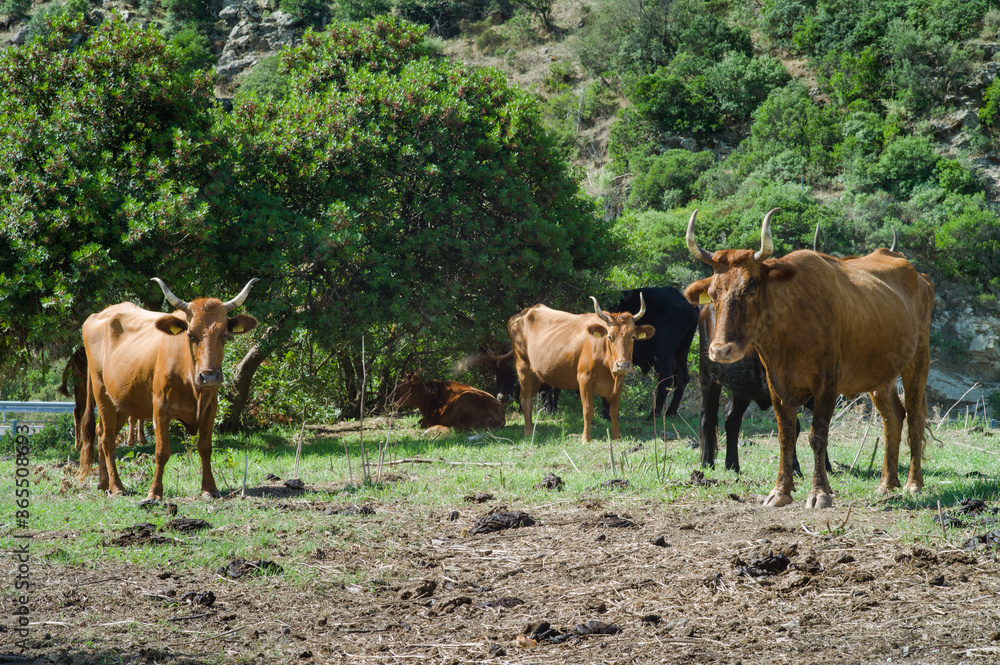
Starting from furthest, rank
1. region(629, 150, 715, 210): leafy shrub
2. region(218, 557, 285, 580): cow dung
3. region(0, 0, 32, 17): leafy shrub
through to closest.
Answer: region(0, 0, 32, 17): leafy shrub
region(629, 150, 715, 210): leafy shrub
region(218, 557, 285, 580): cow dung

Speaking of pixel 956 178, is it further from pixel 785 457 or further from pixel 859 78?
pixel 785 457

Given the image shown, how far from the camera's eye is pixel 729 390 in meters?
8.70

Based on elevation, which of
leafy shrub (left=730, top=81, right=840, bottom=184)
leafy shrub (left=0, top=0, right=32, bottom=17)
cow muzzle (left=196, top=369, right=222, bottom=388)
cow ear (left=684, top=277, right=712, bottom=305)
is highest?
leafy shrub (left=0, top=0, right=32, bottom=17)

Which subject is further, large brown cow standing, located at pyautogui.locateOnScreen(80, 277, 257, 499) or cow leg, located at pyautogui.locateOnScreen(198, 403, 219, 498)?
cow leg, located at pyautogui.locateOnScreen(198, 403, 219, 498)

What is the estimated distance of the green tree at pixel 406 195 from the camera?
12.9 metres

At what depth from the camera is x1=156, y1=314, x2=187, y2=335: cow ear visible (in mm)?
7941

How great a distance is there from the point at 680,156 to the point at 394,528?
33.6 metres

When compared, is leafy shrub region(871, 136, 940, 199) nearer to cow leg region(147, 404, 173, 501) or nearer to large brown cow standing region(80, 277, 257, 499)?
large brown cow standing region(80, 277, 257, 499)

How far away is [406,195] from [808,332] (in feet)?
30.6

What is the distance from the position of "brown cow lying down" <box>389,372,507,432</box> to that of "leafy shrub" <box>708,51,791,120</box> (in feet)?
104

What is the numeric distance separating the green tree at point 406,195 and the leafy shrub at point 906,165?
2143cm

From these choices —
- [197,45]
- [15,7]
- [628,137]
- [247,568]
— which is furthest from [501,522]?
[15,7]

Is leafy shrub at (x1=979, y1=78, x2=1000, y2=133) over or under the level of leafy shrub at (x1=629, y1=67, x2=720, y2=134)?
under

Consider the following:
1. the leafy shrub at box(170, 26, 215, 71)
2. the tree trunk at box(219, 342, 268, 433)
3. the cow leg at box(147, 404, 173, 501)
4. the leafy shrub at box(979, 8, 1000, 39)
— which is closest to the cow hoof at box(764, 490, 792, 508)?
the cow leg at box(147, 404, 173, 501)
